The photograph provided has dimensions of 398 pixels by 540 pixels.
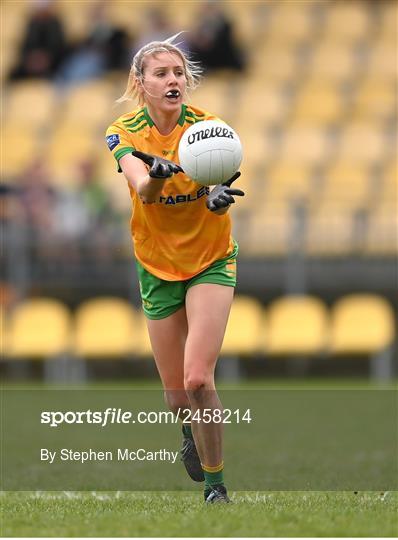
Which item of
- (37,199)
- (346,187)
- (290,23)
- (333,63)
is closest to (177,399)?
(37,199)

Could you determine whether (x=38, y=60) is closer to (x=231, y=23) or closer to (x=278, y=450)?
(x=231, y=23)

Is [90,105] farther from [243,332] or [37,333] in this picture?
[243,332]

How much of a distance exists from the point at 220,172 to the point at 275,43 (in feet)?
57.6

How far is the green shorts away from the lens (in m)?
7.00

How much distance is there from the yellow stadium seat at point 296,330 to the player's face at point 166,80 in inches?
436

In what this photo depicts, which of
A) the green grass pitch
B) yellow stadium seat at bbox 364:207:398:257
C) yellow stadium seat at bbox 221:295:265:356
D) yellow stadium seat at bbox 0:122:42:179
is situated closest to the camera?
the green grass pitch

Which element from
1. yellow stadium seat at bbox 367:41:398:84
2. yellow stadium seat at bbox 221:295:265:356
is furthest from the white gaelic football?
yellow stadium seat at bbox 367:41:398:84

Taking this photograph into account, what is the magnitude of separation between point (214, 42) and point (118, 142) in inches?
599

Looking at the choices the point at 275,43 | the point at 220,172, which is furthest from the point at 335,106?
the point at 220,172

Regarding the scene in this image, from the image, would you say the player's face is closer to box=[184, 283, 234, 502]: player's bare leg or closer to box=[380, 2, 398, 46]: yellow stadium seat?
box=[184, 283, 234, 502]: player's bare leg

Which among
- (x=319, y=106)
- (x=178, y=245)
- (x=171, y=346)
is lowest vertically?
(x=319, y=106)

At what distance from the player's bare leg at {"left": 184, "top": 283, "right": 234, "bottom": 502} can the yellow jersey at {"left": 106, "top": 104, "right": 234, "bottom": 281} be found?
0.20 meters

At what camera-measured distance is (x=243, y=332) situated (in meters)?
17.8

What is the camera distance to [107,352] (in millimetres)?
17781
